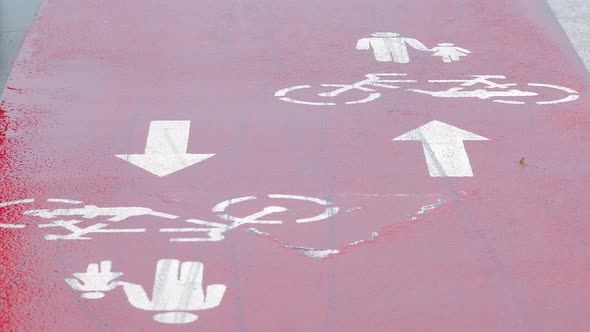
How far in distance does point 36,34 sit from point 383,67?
350 cm

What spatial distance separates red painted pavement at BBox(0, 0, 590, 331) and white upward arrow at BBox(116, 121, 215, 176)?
0.10 m

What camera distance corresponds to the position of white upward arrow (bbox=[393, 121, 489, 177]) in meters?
8.14

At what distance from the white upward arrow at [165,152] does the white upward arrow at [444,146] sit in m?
1.67

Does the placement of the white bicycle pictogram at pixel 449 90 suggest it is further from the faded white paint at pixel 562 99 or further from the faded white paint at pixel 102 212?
the faded white paint at pixel 102 212

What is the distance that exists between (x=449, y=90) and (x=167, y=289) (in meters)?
3.88

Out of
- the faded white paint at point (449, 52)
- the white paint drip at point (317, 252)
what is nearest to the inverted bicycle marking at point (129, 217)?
the white paint drip at point (317, 252)

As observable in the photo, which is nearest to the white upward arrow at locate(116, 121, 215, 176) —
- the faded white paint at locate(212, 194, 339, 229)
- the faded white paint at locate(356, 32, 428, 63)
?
the faded white paint at locate(212, 194, 339, 229)

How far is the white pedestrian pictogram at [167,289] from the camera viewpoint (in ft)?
20.9

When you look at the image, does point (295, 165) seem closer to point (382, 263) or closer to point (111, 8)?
point (382, 263)

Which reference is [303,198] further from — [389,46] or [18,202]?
[389,46]

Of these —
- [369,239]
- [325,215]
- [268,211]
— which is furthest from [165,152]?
[369,239]

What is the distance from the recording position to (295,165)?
8.20 m

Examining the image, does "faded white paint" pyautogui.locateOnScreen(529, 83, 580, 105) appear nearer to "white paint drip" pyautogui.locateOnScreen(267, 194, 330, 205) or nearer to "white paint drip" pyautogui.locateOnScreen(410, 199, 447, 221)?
"white paint drip" pyautogui.locateOnScreen(410, 199, 447, 221)

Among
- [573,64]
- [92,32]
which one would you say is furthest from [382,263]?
[92,32]
